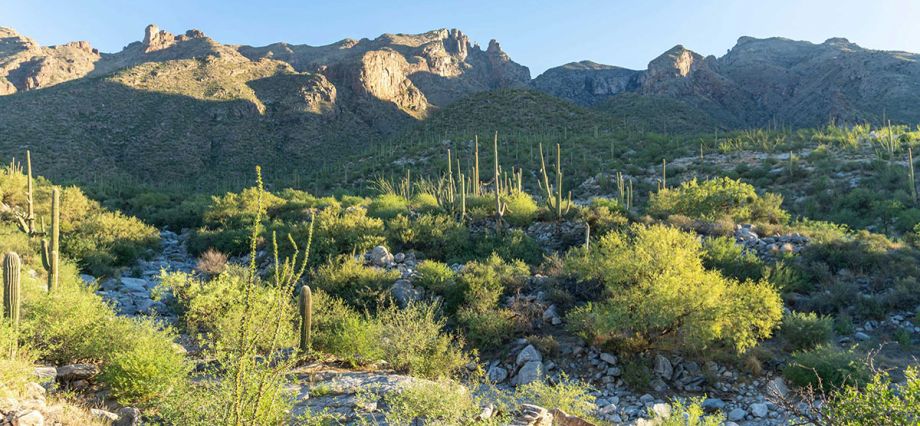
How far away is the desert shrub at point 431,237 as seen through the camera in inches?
524

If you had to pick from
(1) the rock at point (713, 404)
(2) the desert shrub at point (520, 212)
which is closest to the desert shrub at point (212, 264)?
(2) the desert shrub at point (520, 212)

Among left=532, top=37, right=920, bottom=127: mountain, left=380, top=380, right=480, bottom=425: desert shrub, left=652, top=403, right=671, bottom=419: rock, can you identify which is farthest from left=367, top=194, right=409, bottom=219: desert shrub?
left=532, top=37, right=920, bottom=127: mountain

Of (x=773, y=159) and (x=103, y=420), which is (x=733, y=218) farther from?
(x=103, y=420)

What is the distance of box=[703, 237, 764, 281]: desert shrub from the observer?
1005 centimetres

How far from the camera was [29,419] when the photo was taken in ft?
13.4

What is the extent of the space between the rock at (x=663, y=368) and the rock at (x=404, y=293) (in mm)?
4480

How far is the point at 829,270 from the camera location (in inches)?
404

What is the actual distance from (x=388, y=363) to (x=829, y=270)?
9193 mm

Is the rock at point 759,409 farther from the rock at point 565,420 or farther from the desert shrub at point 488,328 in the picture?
the desert shrub at point 488,328

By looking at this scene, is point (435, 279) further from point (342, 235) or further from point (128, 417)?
point (128, 417)

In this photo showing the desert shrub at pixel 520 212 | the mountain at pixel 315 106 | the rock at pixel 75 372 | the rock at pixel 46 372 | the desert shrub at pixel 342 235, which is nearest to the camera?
the rock at pixel 46 372

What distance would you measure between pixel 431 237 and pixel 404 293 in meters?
3.83

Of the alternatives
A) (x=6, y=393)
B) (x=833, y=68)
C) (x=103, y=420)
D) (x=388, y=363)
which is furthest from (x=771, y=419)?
(x=833, y=68)

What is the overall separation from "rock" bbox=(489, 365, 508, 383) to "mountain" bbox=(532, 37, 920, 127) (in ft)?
180
